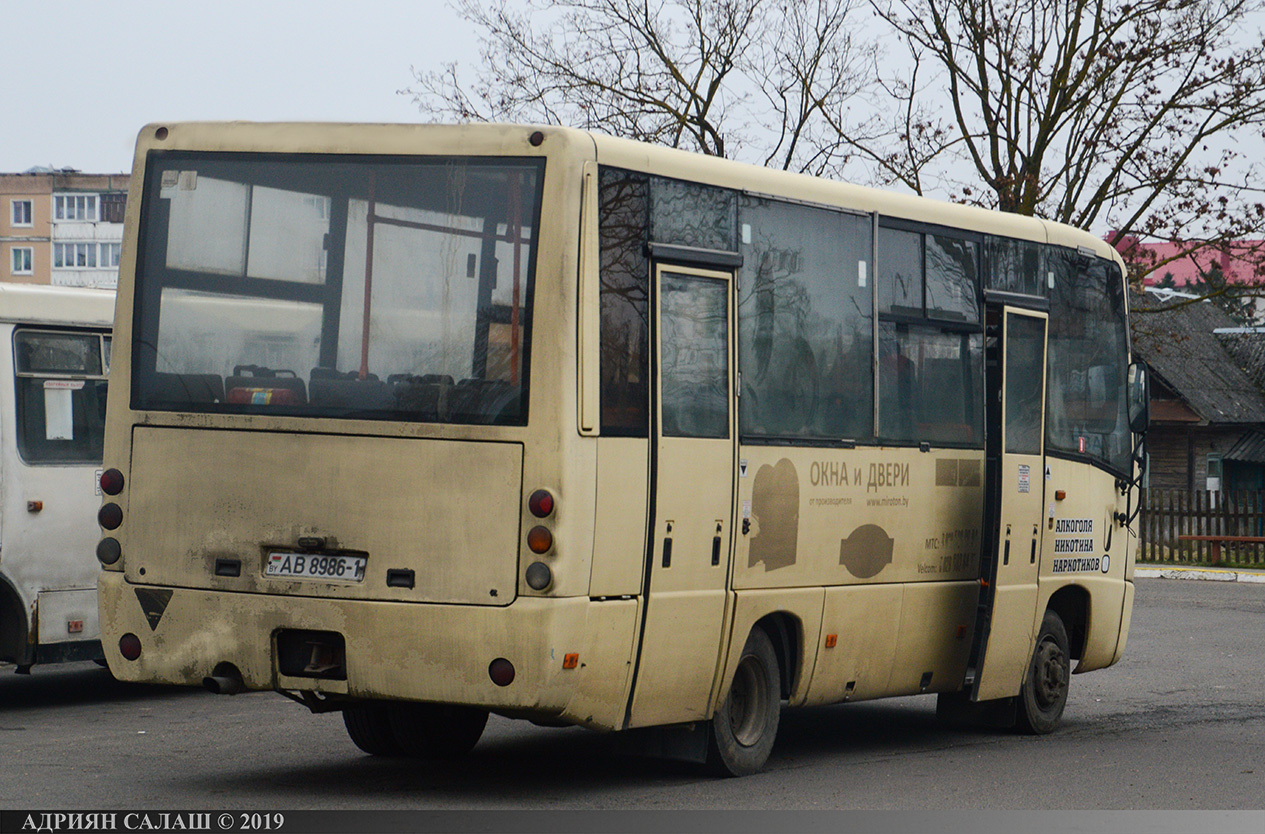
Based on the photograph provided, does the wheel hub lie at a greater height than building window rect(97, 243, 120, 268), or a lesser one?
lesser

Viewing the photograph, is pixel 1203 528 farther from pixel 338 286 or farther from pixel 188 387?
pixel 188 387

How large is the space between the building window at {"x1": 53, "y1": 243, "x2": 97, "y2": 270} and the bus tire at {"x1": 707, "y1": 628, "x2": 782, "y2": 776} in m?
110

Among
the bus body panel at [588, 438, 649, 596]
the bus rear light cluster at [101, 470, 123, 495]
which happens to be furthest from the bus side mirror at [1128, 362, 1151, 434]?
the bus rear light cluster at [101, 470, 123, 495]

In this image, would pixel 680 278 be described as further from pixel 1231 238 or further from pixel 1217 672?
pixel 1231 238

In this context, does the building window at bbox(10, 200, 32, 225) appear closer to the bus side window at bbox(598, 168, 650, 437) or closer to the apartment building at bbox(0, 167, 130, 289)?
the apartment building at bbox(0, 167, 130, 289)

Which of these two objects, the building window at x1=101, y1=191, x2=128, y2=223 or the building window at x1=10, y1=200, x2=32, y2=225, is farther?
the building window at x1=10, y1=200, x2=32, y2=225

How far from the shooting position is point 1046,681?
12.6m

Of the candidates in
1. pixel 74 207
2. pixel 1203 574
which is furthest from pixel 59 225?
pixel 1203 574

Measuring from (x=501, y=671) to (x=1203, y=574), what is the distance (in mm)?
26320

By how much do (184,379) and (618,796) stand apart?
2999mm

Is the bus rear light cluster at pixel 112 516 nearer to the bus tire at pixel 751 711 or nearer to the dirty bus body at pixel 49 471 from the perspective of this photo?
the bus tire at pixel 751 711

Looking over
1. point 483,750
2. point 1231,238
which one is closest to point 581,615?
point 483,750

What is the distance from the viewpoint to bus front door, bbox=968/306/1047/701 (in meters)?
11.6

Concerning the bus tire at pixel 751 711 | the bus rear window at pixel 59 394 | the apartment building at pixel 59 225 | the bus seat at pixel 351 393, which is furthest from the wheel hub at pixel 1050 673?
the apartment building at pixel 59 225
